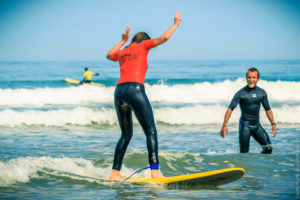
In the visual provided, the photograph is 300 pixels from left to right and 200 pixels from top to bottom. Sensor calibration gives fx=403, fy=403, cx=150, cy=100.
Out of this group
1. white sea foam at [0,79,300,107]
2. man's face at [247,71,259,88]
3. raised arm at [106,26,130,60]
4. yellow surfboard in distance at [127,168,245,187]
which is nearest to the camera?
yellow surfboard in distance at [127,168,245,187]

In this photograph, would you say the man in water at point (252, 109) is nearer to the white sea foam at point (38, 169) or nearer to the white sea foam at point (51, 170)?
the white sea foam at point (51, 170)

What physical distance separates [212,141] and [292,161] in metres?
3.29

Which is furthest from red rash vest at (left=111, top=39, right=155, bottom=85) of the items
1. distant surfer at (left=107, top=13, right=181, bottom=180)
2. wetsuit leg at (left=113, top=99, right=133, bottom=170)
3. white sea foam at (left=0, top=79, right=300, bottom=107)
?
white sea foam at (left=0, top=79, right=300, bottom=107)

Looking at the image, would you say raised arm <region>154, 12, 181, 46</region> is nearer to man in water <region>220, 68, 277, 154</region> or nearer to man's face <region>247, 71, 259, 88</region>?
man's face <region>247, 71, 259, 88</region>

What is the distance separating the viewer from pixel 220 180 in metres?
5.44

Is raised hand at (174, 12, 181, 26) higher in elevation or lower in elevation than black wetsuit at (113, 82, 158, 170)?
higher

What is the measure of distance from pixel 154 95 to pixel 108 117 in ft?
40.1

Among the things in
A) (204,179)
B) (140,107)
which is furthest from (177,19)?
(204,179)

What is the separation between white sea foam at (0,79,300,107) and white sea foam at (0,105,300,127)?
871 cm

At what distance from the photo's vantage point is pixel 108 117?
15.3 meters

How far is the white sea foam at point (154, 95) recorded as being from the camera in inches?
992

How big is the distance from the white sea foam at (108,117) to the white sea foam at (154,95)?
28.6 feet

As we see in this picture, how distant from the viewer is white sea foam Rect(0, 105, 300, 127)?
1466 cm

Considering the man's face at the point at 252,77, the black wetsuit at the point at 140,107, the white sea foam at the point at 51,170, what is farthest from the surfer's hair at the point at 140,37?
the man's face at the point at 252,77
